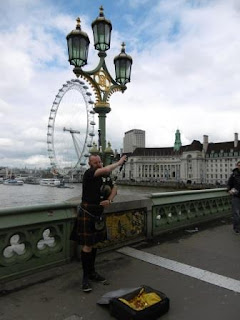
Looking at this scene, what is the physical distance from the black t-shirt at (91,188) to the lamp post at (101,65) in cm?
225

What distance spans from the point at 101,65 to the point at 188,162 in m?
133

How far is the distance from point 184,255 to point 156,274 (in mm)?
1139

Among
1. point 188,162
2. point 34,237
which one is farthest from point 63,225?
point 188,162

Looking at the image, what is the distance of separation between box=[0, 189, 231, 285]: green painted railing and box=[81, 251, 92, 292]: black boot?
0.81 meters

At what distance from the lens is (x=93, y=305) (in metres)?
3.45

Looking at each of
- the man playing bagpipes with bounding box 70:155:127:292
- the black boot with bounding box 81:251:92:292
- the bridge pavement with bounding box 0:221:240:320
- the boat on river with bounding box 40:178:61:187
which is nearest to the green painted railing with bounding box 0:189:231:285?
the bridge pavement with bounding box 0:221:240:320

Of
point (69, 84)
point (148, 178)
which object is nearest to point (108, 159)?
point (69, 84)

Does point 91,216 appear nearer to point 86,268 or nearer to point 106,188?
point 106,188

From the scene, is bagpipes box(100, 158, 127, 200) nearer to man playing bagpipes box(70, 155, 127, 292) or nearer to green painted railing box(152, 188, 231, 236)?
man playing bagpipes box(70, 155, 127, 292)

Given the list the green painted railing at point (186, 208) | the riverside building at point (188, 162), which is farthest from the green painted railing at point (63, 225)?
the riverside building at point (188, 162)

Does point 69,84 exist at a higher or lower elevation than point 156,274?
higher

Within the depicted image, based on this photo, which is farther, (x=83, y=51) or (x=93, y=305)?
(x=83, y=51)

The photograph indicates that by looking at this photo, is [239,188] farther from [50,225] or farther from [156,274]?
[50,225]

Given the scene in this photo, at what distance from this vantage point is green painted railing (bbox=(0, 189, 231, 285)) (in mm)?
4137
